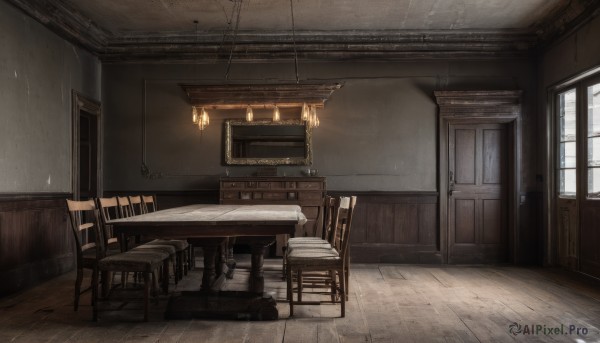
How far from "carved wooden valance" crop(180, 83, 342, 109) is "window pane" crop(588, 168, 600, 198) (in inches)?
131

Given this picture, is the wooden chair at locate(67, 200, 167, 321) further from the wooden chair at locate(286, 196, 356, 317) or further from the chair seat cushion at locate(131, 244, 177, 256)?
the wooden chair at locate(286, 196, 356, 317)

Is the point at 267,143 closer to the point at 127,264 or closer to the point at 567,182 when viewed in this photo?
the point at 127,264

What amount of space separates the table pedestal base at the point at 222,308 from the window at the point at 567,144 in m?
4.41

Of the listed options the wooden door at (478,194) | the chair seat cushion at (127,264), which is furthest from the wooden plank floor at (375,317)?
the wooden door at (478,194)

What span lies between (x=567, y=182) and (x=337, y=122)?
315 cm

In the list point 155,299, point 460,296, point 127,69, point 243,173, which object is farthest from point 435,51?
point 155,299

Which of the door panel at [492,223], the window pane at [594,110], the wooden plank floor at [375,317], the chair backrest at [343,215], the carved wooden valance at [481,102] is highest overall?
the carved wooden valance at [481,102]

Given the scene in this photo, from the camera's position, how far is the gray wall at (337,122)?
7.30 metres

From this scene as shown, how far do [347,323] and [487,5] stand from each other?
4267 millimetres

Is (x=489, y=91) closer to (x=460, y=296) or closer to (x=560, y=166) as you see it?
(x=560, y=166)

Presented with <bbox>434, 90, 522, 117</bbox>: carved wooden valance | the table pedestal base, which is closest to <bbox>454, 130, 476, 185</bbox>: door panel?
<bbox>434, 90, 522, 117</bbox>: carved wooden valance

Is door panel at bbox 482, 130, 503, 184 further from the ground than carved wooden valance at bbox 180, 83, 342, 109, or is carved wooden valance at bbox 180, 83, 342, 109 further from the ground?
carved wooden valance at bbox 180, 83, 342, 109

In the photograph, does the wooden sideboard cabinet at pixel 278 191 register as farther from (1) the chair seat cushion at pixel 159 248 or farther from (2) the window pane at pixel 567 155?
(2) the window pane at pixel 567 155

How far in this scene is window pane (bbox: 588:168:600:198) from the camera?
5.71 meters
